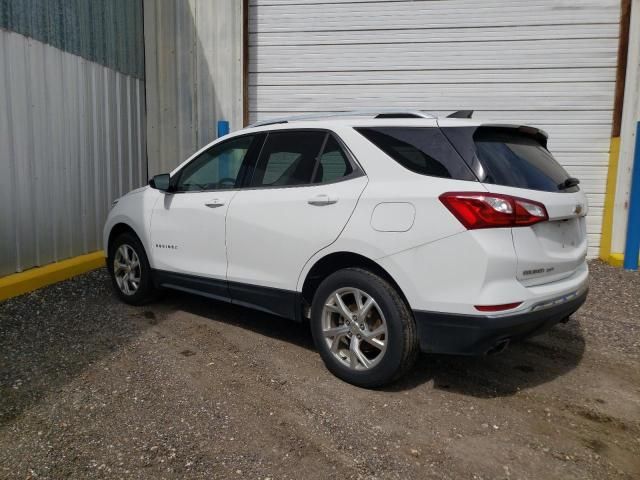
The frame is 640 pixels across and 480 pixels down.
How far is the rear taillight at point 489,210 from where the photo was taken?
2.97 metres

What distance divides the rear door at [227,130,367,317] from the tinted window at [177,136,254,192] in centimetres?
26

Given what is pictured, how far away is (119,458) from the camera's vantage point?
2.72m

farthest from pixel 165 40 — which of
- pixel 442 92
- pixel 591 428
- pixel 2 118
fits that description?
pixel 591 428

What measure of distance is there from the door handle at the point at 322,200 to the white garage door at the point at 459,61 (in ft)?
14.6

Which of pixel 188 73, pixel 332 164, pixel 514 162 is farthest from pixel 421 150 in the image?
pixel 188 73

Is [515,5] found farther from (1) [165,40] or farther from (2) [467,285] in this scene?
(2) [467,285]

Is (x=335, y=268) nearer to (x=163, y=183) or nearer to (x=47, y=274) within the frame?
(x=163, y=183)

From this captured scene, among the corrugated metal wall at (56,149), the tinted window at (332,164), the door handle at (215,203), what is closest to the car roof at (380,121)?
the tinted window at (332,164)

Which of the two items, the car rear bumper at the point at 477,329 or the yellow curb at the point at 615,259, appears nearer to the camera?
the car rear bumper at the point at 477,329

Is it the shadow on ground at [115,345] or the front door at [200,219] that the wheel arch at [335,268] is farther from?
the front door at [200,219]

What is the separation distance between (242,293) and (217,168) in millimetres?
1186

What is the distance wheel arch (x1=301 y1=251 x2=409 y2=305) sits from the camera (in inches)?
133

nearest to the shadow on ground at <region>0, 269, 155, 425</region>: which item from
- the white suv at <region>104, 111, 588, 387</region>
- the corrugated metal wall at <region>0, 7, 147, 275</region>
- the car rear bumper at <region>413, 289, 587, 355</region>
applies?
the corrugated metal wall at <region>0, 7, 147, 275</region>

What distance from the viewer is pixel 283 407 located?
130 inches
